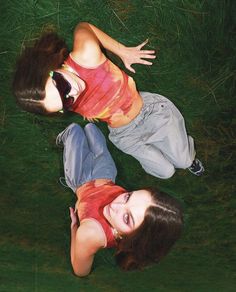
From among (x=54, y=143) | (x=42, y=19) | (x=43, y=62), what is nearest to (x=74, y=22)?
(x=42, y=19)

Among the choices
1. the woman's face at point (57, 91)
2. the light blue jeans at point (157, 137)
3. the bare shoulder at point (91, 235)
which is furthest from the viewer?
the light blue jeans at point (157, 137)

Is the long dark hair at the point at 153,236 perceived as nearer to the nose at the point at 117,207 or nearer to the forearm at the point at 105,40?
the nose at the point at 117,207

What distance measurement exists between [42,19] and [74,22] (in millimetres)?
138

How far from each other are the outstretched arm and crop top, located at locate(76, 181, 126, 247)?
506 millimetres

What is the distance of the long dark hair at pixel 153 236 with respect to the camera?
1583 millimetres

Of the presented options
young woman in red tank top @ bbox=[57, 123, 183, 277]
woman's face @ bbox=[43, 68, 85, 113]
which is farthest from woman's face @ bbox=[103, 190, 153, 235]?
woman's face @ bbox=[43, 68, 85, 113]

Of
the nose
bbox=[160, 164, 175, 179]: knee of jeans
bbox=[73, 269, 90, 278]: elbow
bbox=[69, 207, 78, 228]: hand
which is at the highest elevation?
bbox=[160, 164, 175, 179]: knee of jeans

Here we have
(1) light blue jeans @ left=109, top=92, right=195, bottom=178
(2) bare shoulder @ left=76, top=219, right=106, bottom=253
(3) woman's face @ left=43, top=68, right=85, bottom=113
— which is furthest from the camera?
(1) light blue jeans @ left=109, top=92, right=195, bottom=178

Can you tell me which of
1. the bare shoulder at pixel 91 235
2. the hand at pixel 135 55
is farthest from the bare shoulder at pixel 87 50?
the bare shoulder at pixel 91 235

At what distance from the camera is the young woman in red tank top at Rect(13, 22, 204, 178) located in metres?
1.55

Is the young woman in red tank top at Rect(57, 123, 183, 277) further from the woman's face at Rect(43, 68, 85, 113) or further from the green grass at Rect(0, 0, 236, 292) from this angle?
the woman's face at Rect(43, 68, 85, 113)

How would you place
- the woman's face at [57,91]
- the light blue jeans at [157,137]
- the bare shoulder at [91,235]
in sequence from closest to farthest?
the woman's face at [57,91], the bare shoulder at [91,235], the light blue jeans at [157,137]

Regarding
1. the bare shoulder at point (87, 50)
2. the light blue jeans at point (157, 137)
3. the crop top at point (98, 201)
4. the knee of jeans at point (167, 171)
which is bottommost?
the crop top at point (98, 201)

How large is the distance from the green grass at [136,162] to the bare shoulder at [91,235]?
165mm
